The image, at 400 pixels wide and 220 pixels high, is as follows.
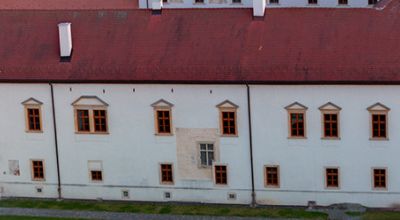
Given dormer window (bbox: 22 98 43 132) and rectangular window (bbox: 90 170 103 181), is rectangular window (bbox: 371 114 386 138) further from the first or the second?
dormer window (bbox: 22 98 43 132)

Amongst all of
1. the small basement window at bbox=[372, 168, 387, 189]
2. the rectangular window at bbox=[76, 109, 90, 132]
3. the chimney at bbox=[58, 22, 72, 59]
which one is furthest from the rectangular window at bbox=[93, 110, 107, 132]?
the small basement window at bbox=[372, 168, 387, 189]

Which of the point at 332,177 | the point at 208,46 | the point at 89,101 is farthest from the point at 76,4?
the point at 332,177

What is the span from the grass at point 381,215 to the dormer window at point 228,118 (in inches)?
284

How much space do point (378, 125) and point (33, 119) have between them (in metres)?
17.0

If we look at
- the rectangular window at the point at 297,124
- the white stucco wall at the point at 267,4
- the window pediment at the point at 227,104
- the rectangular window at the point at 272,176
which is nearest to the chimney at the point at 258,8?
the window pediment at the point at 227,104

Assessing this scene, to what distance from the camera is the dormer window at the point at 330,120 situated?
159 feet

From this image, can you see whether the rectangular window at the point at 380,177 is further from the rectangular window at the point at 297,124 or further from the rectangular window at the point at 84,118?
the rectangular window at the point at 84,118

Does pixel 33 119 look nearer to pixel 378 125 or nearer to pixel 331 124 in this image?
pixel 331 124

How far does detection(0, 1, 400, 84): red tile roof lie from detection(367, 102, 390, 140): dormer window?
1.33 metres

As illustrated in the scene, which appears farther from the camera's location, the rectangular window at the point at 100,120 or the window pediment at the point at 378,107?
the rectangular window at the point at 100,120

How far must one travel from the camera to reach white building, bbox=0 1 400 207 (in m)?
48.6

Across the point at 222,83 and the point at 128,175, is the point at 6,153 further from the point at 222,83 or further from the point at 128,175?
the point at 222,83

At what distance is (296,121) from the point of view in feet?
161

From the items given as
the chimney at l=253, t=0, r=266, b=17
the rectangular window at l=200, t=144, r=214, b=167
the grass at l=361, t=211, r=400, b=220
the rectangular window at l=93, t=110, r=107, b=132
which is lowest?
the grass at l=361, t=211, r=400, b=220
